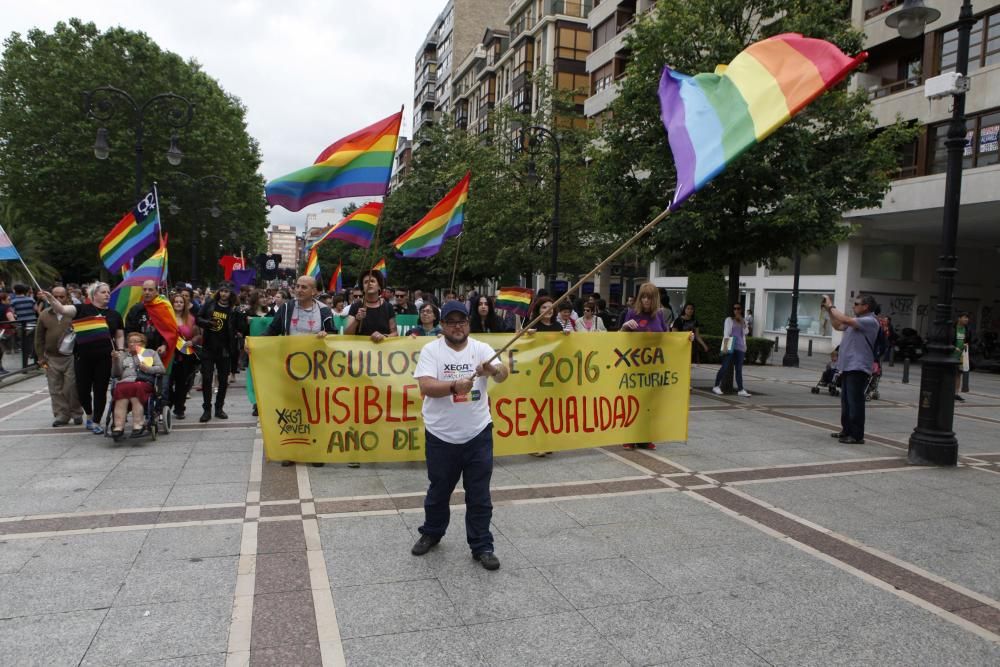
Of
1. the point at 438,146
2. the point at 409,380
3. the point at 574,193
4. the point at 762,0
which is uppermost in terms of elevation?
the point at 438,146

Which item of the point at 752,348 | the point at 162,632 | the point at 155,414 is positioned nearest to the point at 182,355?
the point at 155,414

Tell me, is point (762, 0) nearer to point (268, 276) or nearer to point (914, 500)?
point (914, 500)

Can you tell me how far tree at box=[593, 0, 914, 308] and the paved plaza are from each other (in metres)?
6.28

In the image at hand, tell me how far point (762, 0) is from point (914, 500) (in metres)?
10.8

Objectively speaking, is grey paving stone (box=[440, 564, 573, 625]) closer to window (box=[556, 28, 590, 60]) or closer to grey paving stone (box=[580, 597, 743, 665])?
grey paving stone (box=[580, 597, 743, 665])

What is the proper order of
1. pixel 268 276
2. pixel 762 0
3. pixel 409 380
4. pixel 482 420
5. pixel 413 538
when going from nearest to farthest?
1. pixel 482 420
2. pixel 413 538
3. pixel 409 380
4. pixel 762 0
5. pixel 268 276

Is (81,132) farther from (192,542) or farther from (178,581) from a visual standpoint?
(178,581)

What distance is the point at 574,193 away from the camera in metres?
25.3

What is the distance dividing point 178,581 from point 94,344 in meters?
5.29

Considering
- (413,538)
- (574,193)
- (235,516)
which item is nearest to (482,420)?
(413,538)

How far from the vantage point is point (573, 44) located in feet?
151

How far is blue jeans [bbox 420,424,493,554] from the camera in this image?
4500 millimetres

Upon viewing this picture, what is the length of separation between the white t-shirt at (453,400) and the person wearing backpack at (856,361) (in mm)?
5390

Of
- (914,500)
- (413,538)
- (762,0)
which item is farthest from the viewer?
(762,0)
